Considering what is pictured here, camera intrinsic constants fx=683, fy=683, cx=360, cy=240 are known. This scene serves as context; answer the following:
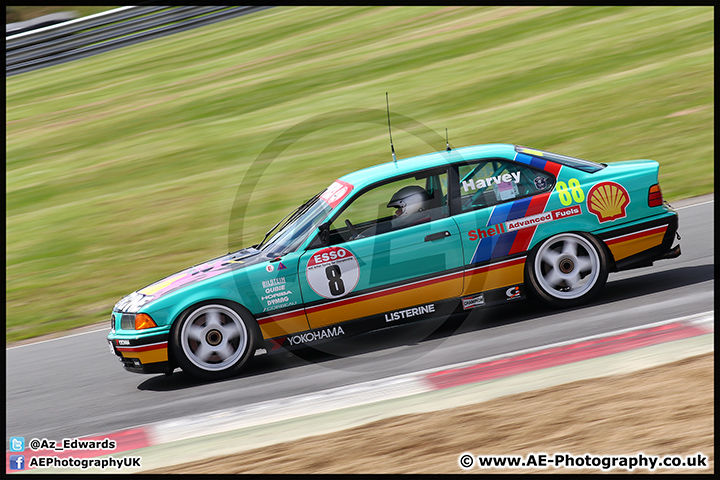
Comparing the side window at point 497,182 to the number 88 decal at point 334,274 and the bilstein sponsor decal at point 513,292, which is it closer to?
the bilstein sponsor decal at point 513,292

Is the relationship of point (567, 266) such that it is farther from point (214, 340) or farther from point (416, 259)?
point (214, 340)

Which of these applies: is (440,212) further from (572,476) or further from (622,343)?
(572,476)

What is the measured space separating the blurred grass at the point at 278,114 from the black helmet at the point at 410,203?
434 cm

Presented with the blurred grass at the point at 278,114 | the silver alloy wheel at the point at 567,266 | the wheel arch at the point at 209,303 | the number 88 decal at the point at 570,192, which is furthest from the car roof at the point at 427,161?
the blurred grass at the point at 278,114

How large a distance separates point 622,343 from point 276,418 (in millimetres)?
2641

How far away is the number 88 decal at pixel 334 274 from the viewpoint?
5785mm

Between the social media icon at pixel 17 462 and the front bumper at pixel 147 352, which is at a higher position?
the front bumper at pixel 147 352

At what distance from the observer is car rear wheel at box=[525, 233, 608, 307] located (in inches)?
237

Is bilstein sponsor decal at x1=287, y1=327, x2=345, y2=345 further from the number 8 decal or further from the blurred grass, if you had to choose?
the blurred grass

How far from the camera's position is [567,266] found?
239 inches

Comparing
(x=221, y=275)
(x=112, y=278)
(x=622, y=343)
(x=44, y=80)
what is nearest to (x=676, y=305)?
(x=622, y=343)

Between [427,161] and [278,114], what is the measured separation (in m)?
9.58

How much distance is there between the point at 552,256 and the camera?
603 centimetres

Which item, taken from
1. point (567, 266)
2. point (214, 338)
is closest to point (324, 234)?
point (214, 338)
